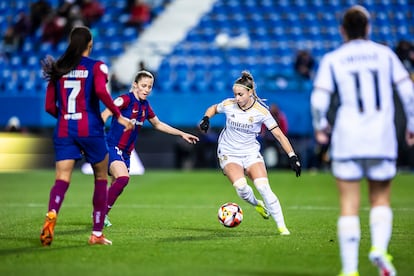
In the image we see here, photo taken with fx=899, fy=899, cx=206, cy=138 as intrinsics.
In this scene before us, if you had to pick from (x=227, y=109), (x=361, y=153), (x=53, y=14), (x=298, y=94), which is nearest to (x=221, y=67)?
(x=298, y=94)

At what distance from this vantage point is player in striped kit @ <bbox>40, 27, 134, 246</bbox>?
371 inches

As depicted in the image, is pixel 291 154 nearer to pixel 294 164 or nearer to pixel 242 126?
pixel 294 164

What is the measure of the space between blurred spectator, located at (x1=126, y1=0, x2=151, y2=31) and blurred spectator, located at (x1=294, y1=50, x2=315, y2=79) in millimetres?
6220

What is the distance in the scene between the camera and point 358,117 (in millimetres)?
7434

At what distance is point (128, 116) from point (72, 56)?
8.45 ft

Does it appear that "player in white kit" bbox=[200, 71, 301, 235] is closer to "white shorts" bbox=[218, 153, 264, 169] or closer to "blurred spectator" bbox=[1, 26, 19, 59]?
"white shorts" bbox=[218, 153, 264, 169]

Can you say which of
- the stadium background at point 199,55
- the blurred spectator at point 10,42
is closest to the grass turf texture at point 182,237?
the stadium background at point 199,55

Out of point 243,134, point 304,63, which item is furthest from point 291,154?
point 304,63

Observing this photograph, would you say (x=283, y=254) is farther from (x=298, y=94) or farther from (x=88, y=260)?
(x=298, y=94)

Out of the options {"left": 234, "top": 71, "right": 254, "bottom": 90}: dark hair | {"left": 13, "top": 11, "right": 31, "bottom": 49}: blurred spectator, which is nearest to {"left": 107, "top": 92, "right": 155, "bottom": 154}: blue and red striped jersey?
{"left": 234, "top": 71, "right": 254, "bottom": 90}: dark hair

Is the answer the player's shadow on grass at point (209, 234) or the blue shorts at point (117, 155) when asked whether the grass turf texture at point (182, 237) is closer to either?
the player's shadow on grass at point (209, 234)

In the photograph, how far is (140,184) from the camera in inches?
869

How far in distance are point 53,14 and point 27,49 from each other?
1.46m

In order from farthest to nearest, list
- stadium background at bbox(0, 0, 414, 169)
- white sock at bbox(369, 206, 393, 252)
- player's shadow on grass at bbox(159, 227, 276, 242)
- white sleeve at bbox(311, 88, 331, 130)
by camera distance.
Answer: stadium background at bbox(0, 0, 414, 169) < player's shadow on grass at bbox(159, 227, 276, 242) < white sock at bbox(369, 206, 393, 252) < white sleeve at bbox(311, 88, 331, 130)
